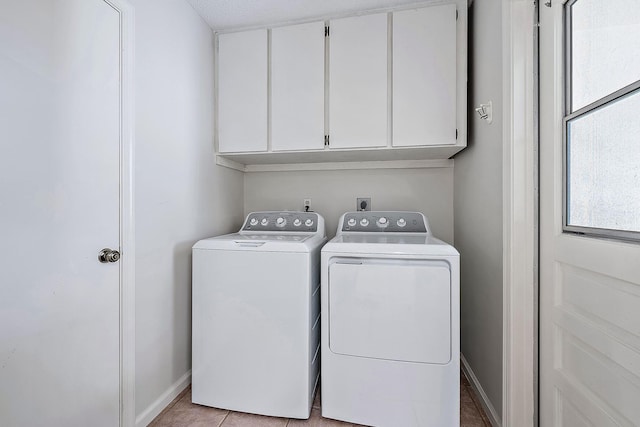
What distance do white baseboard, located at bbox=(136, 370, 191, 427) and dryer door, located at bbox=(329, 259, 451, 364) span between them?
0.97 meters

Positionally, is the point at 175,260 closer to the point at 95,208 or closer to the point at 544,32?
the point at 95,208

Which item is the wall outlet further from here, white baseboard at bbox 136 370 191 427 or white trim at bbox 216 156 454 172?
white baseboard at bbox 136 370 191 427

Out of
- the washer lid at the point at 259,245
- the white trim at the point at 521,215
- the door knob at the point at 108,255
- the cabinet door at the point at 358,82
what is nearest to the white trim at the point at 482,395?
the white trim at the point at 521,215

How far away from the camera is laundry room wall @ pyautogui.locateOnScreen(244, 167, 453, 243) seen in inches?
84.9

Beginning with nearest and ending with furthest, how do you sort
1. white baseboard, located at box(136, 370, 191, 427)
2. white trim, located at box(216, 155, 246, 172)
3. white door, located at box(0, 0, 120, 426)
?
white door, located at box(0, 0, 120, 426), white baseboard, located at box(136, 370, 191, 427), white trim, located at box(216, 155, 246, 172)

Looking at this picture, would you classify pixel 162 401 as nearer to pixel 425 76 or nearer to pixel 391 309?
pixel 391 309

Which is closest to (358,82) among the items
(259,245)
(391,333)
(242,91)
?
(242,91)

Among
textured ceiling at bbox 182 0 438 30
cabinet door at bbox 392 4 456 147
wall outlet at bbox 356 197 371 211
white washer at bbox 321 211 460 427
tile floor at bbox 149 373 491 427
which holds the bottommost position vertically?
tile floor at bbox 149 373 491 427

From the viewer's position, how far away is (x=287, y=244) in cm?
144

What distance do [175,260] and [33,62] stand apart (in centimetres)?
104

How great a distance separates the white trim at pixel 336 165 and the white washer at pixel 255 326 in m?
0.90

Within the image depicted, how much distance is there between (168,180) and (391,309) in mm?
1393

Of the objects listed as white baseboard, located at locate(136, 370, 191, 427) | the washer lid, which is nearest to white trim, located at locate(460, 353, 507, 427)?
the washer lid

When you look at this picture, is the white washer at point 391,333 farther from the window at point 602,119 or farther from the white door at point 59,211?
the white door at point 59,211
